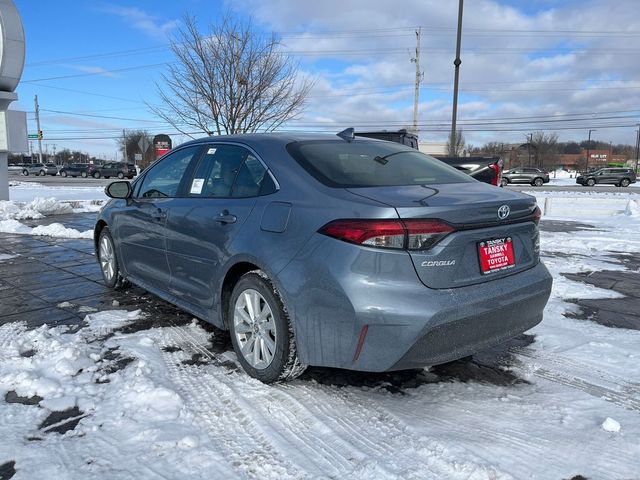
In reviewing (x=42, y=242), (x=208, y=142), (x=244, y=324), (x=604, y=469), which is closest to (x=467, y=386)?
(x=604, y=469)

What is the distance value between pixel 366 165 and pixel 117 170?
48794 mm

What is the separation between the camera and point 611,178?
129 ft

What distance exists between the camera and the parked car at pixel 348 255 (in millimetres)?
2500

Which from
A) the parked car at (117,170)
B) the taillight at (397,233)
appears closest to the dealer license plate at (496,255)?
the taillight at (397,233)

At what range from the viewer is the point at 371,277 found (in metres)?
2.49

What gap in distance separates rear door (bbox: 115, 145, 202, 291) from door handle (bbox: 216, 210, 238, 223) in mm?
777

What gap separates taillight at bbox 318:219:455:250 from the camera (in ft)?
8.18

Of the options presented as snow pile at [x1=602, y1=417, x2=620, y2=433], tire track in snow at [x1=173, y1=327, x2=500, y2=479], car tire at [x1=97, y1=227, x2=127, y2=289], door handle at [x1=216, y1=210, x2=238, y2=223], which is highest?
door handle at [x1=216, y1=210, x2=238, y2=223]

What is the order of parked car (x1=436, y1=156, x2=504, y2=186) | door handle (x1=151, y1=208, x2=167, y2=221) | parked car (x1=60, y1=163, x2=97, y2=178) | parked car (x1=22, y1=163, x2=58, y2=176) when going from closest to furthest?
door handle (x1=151, y1=208, x2=167, y2=221) < parked car (x1=436, y1=156, x2=504, y2=186) < parked car (x1=60, y1=163, x2=97, y2=178) < parked car (x1=22, y1=163, x2=58, y2=176)

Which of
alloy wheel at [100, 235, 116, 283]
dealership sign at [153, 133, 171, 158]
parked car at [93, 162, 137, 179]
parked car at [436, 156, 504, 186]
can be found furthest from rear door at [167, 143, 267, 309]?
parked car at [93, 162, 137, 179]

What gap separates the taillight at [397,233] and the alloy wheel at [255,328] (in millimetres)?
797

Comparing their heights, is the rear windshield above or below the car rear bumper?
above

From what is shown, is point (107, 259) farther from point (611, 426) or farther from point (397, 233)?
point (611, 426)

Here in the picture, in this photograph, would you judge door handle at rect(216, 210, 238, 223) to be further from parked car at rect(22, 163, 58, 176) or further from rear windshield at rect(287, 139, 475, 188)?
parked car at rect(22, 163, 58, 176)
